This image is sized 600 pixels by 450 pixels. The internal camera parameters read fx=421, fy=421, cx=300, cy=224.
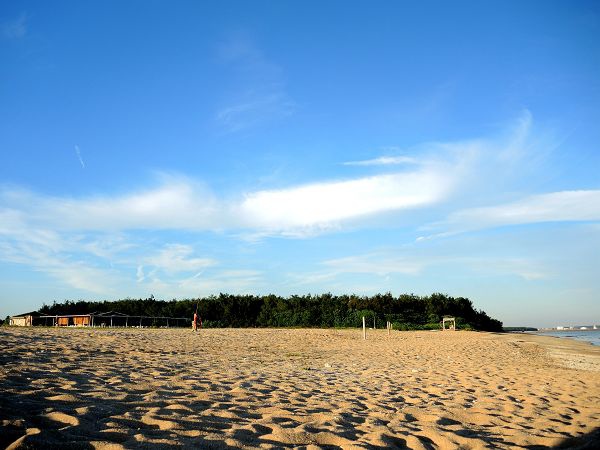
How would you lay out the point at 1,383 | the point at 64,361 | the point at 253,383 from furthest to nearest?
the point at 64,361 < the point at 253,383 < the point at 1,383

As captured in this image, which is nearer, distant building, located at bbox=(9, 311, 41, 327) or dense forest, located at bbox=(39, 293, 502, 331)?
distant building, located at bbox=(9, 311, 41, 327)

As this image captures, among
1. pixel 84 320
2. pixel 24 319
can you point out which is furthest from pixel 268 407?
pixel 24 319

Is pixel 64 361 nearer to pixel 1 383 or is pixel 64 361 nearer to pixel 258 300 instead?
pixel 1 383

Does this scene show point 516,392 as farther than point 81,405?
Yes

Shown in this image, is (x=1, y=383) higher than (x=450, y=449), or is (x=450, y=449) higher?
(x=1, y=383)

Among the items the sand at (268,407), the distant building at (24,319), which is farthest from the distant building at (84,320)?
the sand at (268,407)

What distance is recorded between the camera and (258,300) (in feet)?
213

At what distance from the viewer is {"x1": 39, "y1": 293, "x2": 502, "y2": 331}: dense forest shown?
178 feet

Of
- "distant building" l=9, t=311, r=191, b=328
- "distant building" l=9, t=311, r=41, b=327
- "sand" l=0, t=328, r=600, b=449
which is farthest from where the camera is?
"distant building" l=9, t=311, r=41, b=327

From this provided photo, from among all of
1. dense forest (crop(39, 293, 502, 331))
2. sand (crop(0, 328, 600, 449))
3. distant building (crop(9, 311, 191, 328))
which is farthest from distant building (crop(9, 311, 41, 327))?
sand (crop(0, 328, 600, 449))

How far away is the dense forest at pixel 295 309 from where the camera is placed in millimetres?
54125

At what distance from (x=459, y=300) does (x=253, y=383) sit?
67278 mm

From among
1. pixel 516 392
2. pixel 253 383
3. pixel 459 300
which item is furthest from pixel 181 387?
pixel 459 300

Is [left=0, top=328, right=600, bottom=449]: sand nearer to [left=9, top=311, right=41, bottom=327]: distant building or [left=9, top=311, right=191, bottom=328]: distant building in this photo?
[left=9, top=311, right=191, bottom=328]: distant building
